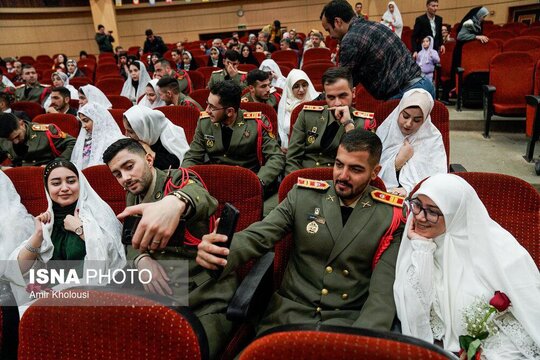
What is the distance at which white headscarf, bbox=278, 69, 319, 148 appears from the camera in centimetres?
328

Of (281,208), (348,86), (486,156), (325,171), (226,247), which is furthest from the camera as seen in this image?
Result: (486,156)

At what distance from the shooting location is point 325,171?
1644 millimetres

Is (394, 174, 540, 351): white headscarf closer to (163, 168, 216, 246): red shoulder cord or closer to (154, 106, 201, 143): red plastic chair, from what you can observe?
Result: (163, 168, 216, 246): red shoulder cord

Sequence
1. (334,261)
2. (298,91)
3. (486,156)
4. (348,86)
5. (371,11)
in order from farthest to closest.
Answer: (371,11)
(298,91)
(486,156)
(348,86)
(334,261)

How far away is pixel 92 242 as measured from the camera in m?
1.66

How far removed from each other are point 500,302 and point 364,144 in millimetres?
659

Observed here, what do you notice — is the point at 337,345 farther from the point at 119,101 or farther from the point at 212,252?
the point at 119,101

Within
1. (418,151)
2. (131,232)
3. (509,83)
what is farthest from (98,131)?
(509,83)

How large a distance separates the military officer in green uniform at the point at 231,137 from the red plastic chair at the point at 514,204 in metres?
1.27

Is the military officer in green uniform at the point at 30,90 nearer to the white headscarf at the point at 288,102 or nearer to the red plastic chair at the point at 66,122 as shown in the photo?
the red plastic chair at the point at 66,122

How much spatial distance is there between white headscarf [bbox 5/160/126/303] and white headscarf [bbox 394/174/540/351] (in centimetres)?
128

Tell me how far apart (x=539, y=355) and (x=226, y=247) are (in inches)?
39.1

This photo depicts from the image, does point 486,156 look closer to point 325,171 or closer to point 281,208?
point 325,171

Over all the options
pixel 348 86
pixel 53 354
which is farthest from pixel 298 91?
pixel 53 354
